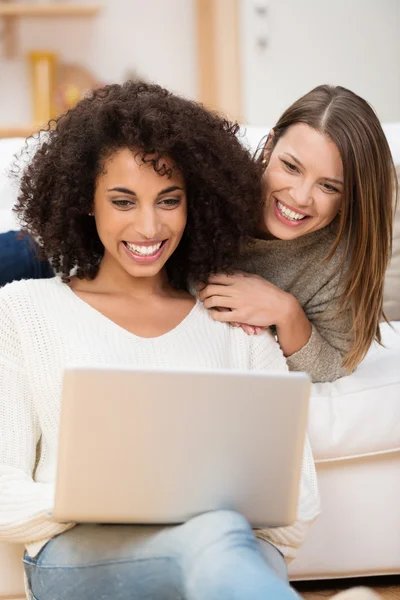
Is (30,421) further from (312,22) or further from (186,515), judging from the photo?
(312,22)

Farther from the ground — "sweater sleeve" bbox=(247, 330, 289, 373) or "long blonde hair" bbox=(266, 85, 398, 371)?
"long blonde hair" bbox=(266, 85, 398, 371)

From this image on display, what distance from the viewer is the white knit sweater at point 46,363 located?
142cm

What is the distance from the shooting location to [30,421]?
153 cm

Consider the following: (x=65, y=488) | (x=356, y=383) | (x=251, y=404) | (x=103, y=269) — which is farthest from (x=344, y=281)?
(x=65, y=488)

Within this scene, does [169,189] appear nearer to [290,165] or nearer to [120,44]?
[290,165]

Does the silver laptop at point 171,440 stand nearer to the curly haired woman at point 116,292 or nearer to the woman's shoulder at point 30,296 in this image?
the curly haired woman at point 116,292

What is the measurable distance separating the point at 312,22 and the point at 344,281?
8.58ft

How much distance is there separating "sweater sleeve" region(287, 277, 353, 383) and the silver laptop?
23.1 inches

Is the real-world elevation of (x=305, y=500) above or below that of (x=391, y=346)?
below

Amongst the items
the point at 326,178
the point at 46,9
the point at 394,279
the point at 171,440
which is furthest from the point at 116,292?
the point at 46,9

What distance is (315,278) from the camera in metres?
1.93

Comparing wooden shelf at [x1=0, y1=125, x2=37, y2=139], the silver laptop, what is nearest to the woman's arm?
the silver laptop

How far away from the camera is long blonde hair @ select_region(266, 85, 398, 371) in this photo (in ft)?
5.88

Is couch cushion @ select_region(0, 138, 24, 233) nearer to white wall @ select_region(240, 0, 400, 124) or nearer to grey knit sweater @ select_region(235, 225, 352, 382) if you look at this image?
grey knit sweater @ select_region(235, 225, 352, 382)
